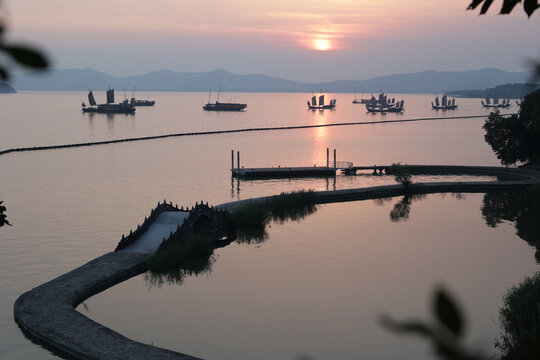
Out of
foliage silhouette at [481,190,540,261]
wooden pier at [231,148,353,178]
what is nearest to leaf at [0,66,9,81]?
foliage silhouette at [481,190,540,261]

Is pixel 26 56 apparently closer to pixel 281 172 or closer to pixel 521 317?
pixel 521 317

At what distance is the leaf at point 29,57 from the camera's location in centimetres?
168

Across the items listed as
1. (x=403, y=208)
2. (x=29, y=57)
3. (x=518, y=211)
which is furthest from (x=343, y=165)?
(x=29, y=57)

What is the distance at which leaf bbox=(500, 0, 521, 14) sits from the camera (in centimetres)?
342

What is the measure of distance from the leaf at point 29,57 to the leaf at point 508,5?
99.8 inches

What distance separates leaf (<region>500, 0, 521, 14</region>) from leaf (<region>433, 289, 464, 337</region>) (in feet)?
7.64

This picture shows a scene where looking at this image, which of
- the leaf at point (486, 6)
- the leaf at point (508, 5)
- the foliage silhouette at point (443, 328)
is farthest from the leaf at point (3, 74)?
the leaf at point (508, 5)

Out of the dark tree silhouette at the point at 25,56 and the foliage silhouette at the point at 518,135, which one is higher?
the dark tree silhouette at the point at 25,56

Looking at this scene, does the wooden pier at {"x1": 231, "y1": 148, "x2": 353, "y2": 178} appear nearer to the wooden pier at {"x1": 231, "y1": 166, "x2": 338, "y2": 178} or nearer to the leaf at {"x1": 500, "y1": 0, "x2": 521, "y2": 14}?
the wooden pier at {"x1": 231, "y1": 166, "x2": 338, "y2": 178}

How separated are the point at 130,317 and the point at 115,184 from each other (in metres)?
51.3

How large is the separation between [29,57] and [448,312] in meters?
1.23

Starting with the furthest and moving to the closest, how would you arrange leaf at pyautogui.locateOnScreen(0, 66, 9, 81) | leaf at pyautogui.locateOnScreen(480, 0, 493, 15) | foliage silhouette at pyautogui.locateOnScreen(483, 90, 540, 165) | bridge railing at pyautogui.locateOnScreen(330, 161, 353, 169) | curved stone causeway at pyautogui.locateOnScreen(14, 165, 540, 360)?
bridge railing at pyautogui.locateOnScreen(330, 161, 353, 169) < foliage silhouette at pyautogui.locateOnScreen(483, 90, 540, 165) < curved stone causeway at pyautogui.locateOnScreen(14, 165, 540, 360) < leaf at pyautogui.locateOnScreen(480, 0, 493, 15) < leaf at pyautogui.locateOnScreen(0, 66, 9, 81)

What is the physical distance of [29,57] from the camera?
1695 millimetres

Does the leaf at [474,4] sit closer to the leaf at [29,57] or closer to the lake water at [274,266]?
the lake water at [274,266]
